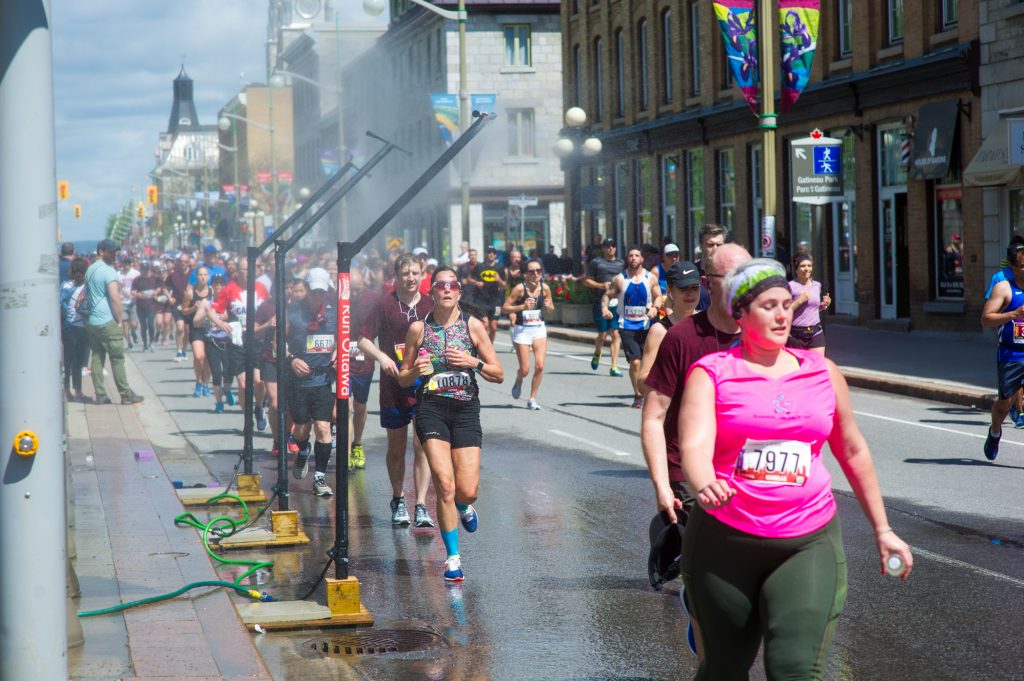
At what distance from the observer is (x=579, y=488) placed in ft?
38.3

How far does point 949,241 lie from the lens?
2638 centimetres

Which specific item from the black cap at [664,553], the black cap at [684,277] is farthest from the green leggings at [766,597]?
the black cap at [684,277]

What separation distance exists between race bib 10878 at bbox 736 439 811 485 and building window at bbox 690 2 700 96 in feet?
115

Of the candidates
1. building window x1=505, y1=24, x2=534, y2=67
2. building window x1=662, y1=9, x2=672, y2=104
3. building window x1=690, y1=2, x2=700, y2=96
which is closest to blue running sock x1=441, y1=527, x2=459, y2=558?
building window x1=690, y1=2, x2=700, y2=96

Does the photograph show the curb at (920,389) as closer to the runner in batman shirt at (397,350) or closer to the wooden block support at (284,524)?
the runner in batman shirt at (397,350)

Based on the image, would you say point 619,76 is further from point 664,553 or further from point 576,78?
point 664,553

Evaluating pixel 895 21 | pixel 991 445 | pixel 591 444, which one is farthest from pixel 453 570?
pixel 895 21

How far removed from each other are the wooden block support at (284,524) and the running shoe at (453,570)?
1.68m

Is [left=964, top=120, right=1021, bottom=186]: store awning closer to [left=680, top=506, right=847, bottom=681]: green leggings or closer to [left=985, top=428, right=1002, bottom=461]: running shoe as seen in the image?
[left=985, top=428, right=1002, bottom=461]: running shoe

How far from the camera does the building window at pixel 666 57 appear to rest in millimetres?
40500

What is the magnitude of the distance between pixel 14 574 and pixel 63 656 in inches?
13.9

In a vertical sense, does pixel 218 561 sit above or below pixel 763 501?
below

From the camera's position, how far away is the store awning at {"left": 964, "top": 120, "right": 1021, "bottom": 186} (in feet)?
77.1

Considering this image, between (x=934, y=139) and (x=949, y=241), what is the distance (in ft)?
6.07
